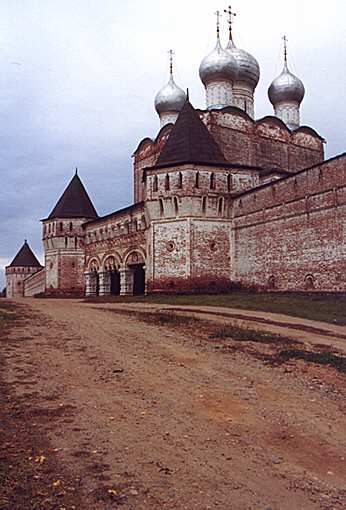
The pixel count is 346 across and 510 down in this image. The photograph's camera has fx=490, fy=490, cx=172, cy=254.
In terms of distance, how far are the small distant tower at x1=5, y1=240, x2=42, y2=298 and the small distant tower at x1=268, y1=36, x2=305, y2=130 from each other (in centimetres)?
3516

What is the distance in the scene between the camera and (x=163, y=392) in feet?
19.3

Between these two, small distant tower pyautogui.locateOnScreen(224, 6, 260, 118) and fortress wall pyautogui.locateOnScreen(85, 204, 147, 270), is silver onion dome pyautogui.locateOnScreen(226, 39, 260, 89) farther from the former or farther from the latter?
fortress wall pyautogui.locateOnScreen(85, 204, 147, 270)

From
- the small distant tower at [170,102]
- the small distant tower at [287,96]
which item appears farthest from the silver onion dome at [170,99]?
the small distant tower at [287,96]

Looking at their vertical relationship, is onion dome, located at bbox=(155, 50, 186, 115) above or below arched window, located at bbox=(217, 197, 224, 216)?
above

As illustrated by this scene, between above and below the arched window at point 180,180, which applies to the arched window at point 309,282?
below

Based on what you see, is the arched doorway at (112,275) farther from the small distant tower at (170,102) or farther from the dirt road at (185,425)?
the dirt road at (185,425)

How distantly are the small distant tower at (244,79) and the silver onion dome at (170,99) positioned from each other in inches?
178

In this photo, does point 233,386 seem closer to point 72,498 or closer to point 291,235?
point 72,498

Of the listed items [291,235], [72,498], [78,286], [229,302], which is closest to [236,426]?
[72,498]

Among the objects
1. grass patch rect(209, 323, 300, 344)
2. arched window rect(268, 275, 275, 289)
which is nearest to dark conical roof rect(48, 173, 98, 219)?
arched window rect(268, 275, 275, 289)

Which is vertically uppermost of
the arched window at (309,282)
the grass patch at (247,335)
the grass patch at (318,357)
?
the arched window at (309,282)

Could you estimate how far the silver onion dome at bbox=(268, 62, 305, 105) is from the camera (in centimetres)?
3262

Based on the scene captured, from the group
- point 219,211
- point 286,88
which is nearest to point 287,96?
point 286,88

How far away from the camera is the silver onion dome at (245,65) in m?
31.3
